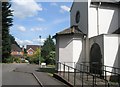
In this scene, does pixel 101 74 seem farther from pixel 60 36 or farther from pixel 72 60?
pixel 60 36

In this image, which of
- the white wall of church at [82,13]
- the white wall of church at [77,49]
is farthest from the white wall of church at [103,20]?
the white wall of church at [77,49]

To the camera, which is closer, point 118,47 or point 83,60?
point 118,47

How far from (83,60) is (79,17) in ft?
16.4

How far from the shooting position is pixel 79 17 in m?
28.0

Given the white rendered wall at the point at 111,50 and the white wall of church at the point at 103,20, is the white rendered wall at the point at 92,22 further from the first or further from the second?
the white rendered wall at the point at 111,50

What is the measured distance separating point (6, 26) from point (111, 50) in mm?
34958

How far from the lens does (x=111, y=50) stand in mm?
21734

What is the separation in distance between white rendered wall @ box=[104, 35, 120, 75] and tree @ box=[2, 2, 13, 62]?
110ft

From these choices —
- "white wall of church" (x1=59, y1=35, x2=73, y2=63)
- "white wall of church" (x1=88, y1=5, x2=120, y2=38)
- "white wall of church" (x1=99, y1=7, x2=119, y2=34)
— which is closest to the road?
"white wall of church" (x1=59, y1=35, x2=73, y2=63)

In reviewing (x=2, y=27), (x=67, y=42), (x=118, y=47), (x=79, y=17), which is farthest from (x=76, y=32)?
(x=2, y=27)

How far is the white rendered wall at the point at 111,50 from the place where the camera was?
21.6 metres

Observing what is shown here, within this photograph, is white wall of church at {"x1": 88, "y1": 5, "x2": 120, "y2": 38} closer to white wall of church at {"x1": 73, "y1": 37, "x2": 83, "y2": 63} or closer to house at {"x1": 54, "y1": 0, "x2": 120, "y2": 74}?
house at {"x1": 54, "y1": 0, "x2": 120, "y2": 74}

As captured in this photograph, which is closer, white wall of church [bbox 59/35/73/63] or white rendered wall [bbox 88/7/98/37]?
white wall of church [bbox 59/35/73/63]

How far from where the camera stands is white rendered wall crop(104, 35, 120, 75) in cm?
2159
